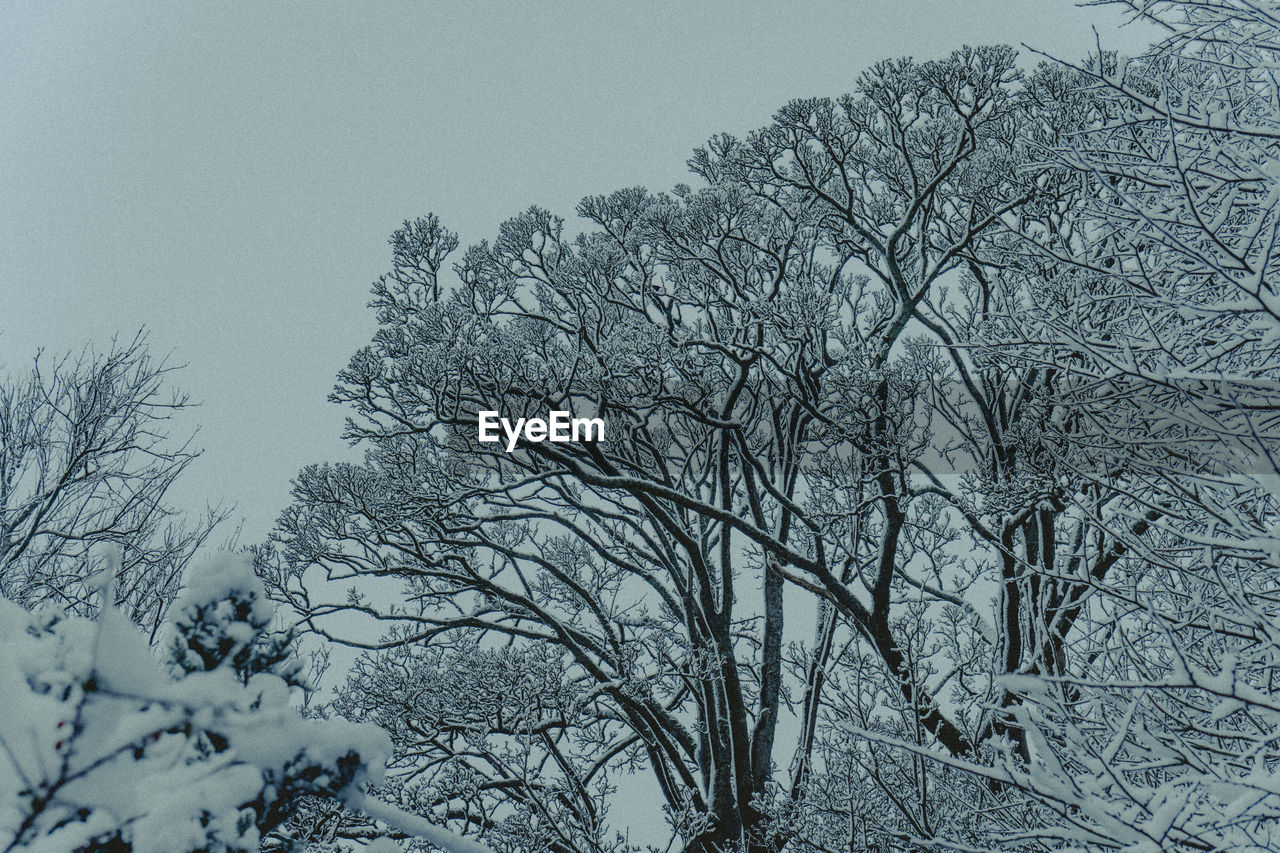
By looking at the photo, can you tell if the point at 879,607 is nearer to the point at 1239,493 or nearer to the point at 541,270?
the point at 1239,493

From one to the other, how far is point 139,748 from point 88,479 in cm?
928

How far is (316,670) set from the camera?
12.1 metres

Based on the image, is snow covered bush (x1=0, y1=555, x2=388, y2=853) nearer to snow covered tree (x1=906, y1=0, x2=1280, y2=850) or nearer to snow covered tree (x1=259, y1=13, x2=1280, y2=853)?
snow covered tree (x1=906, y1=0, x2=1280, y2=850)

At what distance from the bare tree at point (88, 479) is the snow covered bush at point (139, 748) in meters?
8.25

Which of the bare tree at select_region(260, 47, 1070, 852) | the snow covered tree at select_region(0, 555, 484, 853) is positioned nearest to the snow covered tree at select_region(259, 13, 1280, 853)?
the bare tree at select_region(260, 47, 1070, 852)

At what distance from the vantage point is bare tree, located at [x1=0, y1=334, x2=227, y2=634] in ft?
31.2

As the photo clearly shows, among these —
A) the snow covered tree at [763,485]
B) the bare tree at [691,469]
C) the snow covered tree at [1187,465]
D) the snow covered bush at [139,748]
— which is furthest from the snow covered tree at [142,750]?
the bare tree at [691,469]

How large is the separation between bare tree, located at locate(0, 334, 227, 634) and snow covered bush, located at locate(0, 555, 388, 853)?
8.25 meters

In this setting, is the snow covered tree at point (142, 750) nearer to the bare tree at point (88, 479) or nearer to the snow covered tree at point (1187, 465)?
the snow covered tree at point (1187, 465)

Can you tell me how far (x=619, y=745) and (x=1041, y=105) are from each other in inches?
357

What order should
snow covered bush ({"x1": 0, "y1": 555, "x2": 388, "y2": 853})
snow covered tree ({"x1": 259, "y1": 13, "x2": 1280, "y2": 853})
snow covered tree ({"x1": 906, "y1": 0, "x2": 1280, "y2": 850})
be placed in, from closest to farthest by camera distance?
snow covered bush ({"x1": 0, "y1": 555, "x2": 388, "y2": 853}) < snow covered tree ({"x1": 906, "y1": 0, "x2": 1280, "y2": 850}) < snow covered tree ({"x1": 259, "y1": 13, "x2": 1280, "y2": 853})

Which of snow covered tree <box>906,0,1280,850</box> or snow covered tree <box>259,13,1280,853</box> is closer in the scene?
snow covered tree <box>906,0,1280,850</box>

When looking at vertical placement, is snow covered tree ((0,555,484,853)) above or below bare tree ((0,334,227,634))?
below

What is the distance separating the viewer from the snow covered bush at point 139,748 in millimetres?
1899
